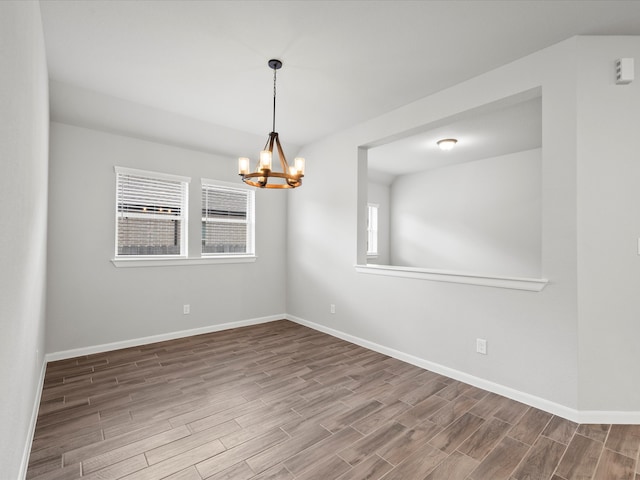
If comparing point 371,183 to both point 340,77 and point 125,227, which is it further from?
point 125,227

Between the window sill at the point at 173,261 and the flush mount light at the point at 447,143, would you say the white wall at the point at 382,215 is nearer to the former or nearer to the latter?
the flush mount light at the point at 447,143

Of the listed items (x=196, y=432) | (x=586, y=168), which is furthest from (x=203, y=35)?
(x=586, y=168)

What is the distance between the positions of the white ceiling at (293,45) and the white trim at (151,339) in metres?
2.63

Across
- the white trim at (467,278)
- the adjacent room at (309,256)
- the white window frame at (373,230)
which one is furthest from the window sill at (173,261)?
the white window frame at (373,230)

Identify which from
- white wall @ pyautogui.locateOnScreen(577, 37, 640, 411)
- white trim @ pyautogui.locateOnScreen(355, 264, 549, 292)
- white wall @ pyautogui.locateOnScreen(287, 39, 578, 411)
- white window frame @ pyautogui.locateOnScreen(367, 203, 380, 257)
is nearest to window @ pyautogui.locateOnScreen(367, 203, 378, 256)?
white window frame @ pyautogui.locateOnScreen(367, 203, 380, 257)

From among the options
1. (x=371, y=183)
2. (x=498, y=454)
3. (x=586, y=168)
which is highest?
(x=371, y=183)

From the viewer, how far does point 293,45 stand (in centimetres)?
256

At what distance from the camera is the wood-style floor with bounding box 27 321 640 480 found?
73.2 inches

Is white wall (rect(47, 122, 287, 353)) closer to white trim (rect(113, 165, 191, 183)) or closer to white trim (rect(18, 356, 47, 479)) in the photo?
white trim (rect(113, 165, 191, 183))

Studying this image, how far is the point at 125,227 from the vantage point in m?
4.06

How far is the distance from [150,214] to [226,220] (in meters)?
1.06

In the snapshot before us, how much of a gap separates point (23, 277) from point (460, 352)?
3350 mm

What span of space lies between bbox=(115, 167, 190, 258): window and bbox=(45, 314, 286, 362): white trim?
3.55 ft

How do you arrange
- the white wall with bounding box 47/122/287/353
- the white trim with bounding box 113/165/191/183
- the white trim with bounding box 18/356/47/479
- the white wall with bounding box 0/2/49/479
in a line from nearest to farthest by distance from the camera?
the white wall with bounding box 0/2/49/479 < the white trim with bounding box 18/356/47/479 < the white wall with bounding box 47/122/287/353 < the white trim with bounding box 113/165/191/183
